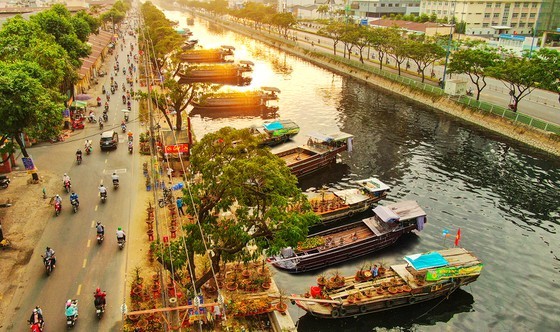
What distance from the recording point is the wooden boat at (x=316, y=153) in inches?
2172

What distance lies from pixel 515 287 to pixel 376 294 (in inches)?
505

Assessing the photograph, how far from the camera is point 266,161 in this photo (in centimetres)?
2716

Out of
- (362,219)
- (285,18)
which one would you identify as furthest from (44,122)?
(285,18)

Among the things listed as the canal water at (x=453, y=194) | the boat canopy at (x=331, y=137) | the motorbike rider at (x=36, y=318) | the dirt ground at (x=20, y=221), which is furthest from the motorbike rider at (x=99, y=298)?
the boat canopy at (x=331, y=137)

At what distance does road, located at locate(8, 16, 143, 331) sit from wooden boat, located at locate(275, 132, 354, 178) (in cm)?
1888

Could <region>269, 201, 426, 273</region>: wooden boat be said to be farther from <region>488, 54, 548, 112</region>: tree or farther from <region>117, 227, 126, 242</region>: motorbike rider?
<region>488, 54, 548, 112</region>: tree

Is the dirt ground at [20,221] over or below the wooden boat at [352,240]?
over

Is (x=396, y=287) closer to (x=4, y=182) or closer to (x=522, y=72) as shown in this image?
(x=4, y=182)

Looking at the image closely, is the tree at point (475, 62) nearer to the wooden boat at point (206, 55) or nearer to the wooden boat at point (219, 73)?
the wooden boat at point (219, 73)

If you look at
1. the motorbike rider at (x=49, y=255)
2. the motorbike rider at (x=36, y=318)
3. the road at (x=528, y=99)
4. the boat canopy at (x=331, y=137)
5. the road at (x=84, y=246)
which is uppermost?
the road at (x=528, y=99)

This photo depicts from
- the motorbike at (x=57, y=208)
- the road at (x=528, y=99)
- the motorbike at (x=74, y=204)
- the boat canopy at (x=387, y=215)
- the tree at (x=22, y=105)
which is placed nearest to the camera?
the tree at (x=22, y=105)

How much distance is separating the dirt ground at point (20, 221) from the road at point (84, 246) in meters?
0.72

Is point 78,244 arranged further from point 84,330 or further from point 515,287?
point 515,287

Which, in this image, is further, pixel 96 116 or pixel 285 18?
pixel 285 18
